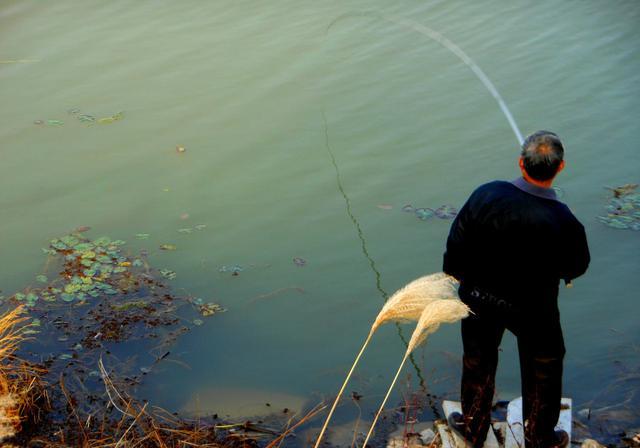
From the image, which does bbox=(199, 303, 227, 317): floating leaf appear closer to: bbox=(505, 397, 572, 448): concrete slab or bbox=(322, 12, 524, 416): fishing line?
bbox=(322, 12, 524, 416): fishing line

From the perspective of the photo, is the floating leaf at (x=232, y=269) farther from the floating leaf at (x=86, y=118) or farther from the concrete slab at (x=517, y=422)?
the floating leaf at (x=86, y=118)

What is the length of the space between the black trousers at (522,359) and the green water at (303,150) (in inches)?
34.5

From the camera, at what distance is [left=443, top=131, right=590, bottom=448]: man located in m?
2.94

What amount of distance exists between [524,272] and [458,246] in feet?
0.97

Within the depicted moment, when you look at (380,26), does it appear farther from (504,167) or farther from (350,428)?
(350,428)

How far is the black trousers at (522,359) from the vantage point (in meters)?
3.18

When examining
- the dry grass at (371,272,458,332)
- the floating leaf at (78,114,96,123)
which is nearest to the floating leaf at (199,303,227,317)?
the dry grass at (371,272,458,332)

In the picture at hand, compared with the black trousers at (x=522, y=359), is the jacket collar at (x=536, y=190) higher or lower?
higher

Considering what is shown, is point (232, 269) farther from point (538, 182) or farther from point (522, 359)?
point (538, 182)

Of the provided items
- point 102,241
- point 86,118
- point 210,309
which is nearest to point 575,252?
point 210,309

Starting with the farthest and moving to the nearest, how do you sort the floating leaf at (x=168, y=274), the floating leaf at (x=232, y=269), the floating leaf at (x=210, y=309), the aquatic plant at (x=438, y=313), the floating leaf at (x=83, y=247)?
the floating leaf at (x=83, y=247) < the floating leaf at (x=232, y=269) < the floating leaf at (x=168, y=274) < the floating leaf at (x=210, y=309) < the aquatic plant at (x=438, y=313)

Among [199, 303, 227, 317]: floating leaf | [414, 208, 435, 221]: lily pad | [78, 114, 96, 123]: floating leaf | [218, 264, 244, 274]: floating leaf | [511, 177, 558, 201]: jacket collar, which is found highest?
[511, 177, 558, 201]: jacket collar

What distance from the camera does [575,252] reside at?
9.79 feet

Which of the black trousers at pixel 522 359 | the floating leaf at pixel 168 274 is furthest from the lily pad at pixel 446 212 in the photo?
the black trousers at pixel 522 359
